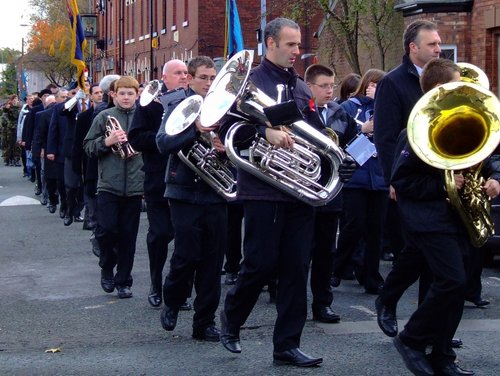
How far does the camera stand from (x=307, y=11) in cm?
2456

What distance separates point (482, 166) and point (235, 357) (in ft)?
6.49

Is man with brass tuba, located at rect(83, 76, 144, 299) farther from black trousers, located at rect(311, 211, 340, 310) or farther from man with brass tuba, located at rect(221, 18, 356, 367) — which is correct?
man with brass tuba, located at rect(221, 18, 356, 367)

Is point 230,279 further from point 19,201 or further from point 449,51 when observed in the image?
point 449,51

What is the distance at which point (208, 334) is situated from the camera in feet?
26.2

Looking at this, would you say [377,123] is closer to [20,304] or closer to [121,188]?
[121,188]

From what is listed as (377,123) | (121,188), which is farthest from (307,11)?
(377,123)

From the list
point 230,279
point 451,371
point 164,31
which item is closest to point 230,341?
point 451,371

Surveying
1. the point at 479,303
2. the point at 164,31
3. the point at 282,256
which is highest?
the point at 164,31

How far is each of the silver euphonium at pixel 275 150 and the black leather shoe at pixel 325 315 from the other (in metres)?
1.95

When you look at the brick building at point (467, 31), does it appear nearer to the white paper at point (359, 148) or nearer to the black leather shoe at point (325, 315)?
the white paper at point (359, 148)

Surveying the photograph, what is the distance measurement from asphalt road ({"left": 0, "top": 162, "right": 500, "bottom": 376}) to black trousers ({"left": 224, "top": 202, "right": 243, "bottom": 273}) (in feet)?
0.88

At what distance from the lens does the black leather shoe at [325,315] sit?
868 centimetres

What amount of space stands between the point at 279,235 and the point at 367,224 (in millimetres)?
3136

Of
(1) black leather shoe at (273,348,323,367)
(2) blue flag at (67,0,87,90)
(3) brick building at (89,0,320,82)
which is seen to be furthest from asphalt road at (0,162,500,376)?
(3) brick building at (89,0,320,82)
